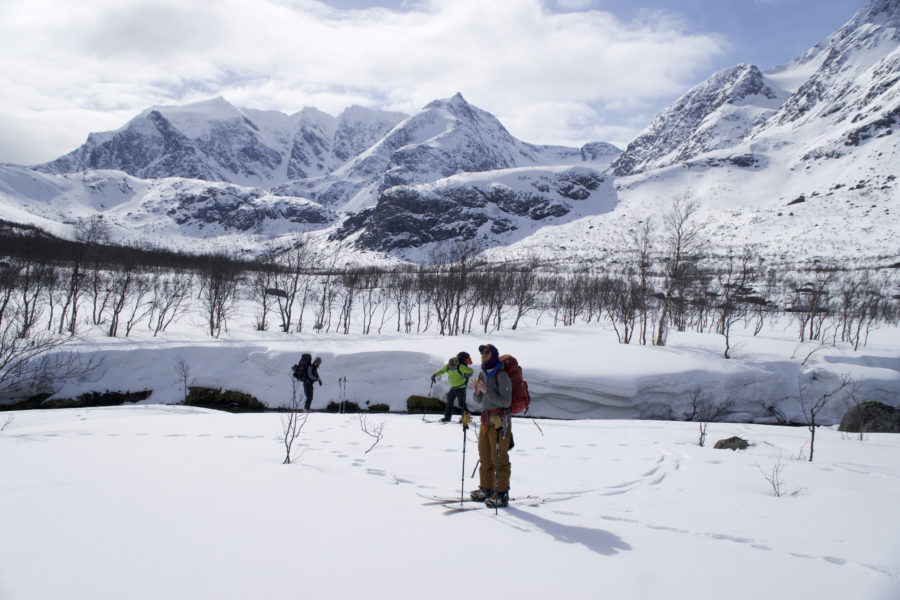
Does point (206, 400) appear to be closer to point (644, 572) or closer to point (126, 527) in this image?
point (126, 527)

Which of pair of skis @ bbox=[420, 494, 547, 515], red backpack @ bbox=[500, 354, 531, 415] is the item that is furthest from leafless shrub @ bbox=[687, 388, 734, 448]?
red backpack @ bbox=[500, 354, 531, 415]

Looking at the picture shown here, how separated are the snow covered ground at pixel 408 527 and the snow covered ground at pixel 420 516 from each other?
0.06 feet

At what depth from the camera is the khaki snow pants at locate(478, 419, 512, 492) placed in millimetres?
4656

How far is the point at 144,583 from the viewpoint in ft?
8.39

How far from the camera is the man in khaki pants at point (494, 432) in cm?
466

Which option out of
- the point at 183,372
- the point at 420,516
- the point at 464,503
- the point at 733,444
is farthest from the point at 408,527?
the point at 183,372

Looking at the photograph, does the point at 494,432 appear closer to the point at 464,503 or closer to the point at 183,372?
the point at 464,503

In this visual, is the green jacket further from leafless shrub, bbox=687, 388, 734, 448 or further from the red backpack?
leafless shrub, bbox=687, 388, 734, 448

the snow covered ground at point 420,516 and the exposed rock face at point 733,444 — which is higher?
the snow covered ground at point 420,516

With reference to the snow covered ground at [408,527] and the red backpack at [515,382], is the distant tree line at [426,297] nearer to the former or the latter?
the snow covered ground at [408,527]

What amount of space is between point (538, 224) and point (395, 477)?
155 meters

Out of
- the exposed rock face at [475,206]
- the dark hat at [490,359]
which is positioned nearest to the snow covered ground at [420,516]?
the dark hat at [490,359]

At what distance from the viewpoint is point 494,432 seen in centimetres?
480

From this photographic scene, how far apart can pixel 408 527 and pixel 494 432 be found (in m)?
1.44
